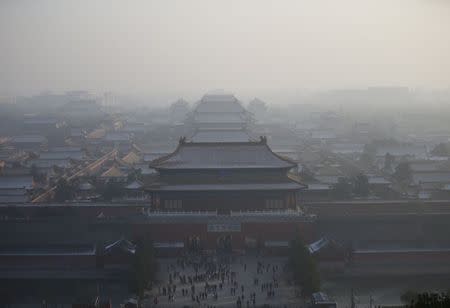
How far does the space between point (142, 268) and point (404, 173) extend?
16725mm

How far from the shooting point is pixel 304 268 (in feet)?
55.2

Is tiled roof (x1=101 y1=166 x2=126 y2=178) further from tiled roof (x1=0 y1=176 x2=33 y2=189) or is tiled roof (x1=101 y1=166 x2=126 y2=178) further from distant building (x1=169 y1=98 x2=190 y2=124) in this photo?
distant building (x1=169 y1=98 x2=190 y2=124)

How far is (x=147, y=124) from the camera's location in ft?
211

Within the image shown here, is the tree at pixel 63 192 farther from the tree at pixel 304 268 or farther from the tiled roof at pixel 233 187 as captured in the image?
the tree at pixel 304 268

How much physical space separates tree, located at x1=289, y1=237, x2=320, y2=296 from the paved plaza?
460 millimetres

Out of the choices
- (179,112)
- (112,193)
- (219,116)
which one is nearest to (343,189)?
(112,193)

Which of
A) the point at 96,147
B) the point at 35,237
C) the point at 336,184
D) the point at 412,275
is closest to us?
the point at 412,275

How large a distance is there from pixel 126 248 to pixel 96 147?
28.8 m

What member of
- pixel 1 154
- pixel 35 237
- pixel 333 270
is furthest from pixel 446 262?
pixel 1 154

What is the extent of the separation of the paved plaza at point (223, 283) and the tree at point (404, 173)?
465 inches

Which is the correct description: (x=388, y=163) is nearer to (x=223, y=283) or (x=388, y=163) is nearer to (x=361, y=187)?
(x=361, y=187)

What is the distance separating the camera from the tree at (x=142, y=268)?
1661cm

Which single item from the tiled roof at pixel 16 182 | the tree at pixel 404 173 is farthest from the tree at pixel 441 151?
the tiled roof at pixel 16 182

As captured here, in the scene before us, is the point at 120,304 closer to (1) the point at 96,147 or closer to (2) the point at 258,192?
(2) the point at 258,192
